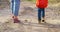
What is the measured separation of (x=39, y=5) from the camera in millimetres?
6484

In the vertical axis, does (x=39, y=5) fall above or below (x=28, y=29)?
above

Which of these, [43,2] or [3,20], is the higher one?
[43,2]

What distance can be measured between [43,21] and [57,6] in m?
3.33

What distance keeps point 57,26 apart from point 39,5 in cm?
82

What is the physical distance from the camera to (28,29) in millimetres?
6070

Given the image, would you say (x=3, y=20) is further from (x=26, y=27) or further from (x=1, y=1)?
(x=1, y=1)

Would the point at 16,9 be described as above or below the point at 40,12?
above

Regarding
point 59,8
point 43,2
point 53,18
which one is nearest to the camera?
point 43,2

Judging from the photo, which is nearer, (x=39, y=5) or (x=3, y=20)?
(x=39, y=5)

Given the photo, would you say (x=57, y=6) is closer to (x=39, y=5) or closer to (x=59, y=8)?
(x=59, y=8)

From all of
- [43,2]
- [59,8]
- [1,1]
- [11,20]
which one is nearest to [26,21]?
[11,20]

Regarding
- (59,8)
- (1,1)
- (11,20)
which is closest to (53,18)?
(11,20)

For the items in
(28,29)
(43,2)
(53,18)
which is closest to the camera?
(28,29)

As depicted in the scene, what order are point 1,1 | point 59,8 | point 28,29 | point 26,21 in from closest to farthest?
point 28,29, point 26,21, point 59,8, point 1,1
